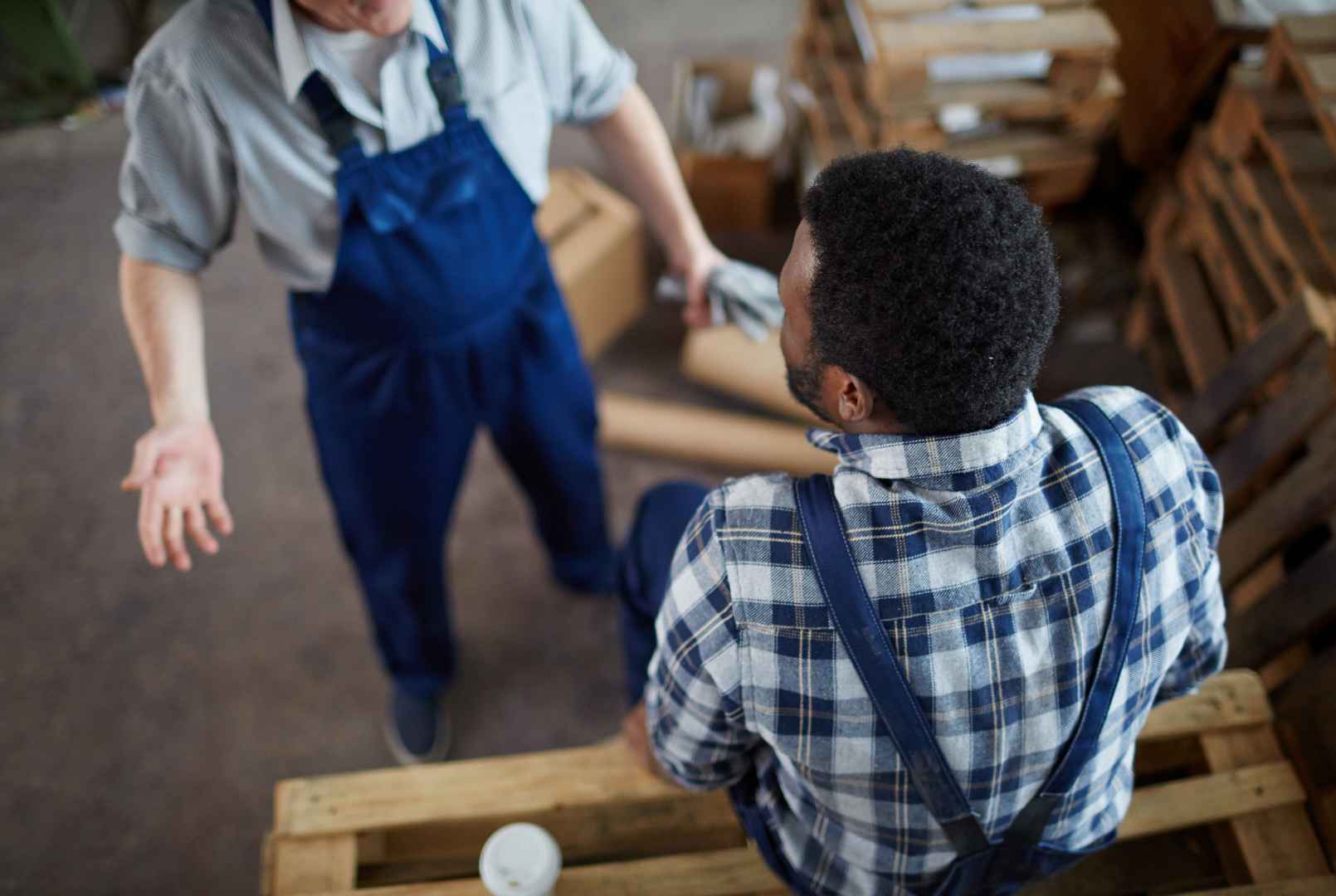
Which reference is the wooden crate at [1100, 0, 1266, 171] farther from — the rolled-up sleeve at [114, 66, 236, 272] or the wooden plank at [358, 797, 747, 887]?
the rolled-up sleeve at [114, 66, 236, 272]

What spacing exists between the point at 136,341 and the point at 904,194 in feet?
4.47

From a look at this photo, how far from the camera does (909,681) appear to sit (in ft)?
3.77

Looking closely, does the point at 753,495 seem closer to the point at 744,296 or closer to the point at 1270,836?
the point at 744,296

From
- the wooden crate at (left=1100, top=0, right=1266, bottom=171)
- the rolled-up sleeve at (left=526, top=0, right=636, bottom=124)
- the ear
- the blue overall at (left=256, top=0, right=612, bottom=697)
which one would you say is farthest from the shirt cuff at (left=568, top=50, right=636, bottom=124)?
the wooden crate at (left=1100, top=0, right=1266, bottom=171)

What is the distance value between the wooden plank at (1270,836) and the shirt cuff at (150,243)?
207 cm

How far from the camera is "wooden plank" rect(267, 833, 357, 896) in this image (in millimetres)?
1722

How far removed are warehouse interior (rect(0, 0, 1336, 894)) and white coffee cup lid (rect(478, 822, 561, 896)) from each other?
1.02m

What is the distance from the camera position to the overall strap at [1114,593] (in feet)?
3.91

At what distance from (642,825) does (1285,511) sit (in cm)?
142

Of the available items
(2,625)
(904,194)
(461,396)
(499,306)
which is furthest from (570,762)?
(2,625)

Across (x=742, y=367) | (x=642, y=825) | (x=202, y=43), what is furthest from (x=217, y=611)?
(x=202, y=43)

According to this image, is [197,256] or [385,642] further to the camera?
[385,642]

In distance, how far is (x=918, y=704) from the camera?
1.16 metres

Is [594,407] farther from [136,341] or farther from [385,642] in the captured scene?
[136,341]
